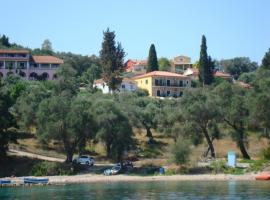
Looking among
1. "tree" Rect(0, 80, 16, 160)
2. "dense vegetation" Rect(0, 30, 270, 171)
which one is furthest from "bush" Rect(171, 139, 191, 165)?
"tree" Rect(0, 80, 16, 160)

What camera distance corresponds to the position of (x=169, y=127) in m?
87.4

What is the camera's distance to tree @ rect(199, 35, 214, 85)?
12675 centimetres

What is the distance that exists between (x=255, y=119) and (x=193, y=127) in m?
8.97

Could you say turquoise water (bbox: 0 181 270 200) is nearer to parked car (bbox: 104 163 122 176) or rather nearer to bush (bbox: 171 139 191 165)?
bush (bbox: 171 139 191 165)

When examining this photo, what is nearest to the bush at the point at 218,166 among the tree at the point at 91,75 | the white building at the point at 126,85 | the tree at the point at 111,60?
the tree at the point at 111,60

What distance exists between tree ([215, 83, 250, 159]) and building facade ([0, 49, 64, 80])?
7582 centimetres

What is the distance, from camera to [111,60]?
4601 inches

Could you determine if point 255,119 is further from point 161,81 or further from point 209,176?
point 161,81

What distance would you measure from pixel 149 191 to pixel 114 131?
22.7 m

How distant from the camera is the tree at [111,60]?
116125mm

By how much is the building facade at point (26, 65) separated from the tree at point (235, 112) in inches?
2985

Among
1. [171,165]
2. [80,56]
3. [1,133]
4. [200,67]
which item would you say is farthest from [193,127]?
[80,56]

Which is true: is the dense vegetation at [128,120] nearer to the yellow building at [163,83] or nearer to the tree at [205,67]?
the tree at [205,67]

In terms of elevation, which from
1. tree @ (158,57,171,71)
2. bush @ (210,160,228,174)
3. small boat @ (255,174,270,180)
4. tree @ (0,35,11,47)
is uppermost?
tree @ (0,35,11,47)
